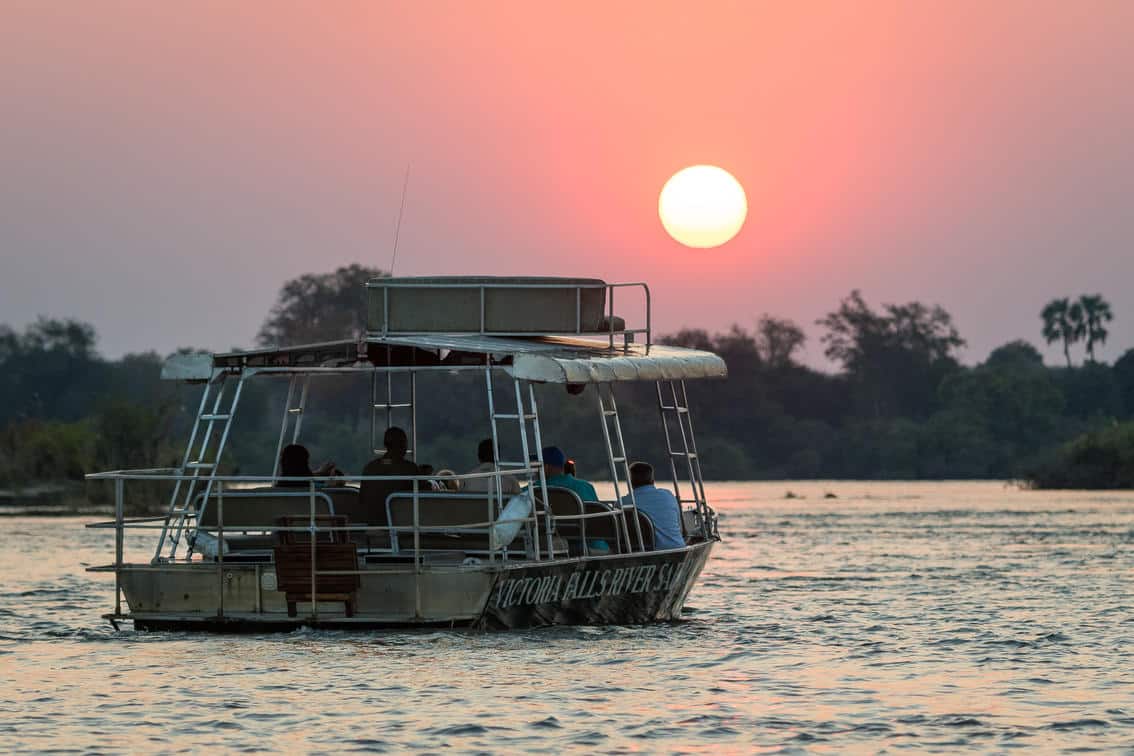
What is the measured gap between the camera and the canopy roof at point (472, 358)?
18.2 m

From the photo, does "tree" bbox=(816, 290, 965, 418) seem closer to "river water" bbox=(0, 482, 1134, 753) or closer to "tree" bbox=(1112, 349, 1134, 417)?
"tree" bbox=(1112, 349, 1134, 417)

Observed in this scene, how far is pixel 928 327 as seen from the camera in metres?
144

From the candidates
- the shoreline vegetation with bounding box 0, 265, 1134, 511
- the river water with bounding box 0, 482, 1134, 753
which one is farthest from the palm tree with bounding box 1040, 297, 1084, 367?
the river water with bounding box 0, 482, 1134, 753

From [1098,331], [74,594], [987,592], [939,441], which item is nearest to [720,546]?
[987,592]

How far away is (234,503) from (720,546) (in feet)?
78.9

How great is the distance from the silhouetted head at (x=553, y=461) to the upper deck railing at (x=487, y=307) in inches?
52.8

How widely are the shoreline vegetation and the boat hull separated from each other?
50.6 metres

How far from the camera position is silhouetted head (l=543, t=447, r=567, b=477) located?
771 inches

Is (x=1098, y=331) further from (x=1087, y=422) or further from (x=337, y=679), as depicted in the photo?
(x=337, y=679)

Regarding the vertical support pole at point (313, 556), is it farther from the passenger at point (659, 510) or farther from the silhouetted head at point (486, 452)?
the passenger at point (659, 510)

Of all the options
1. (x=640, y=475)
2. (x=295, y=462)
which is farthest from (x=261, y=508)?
(x=640, y=475)

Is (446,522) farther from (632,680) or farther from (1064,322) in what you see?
(1064,322)

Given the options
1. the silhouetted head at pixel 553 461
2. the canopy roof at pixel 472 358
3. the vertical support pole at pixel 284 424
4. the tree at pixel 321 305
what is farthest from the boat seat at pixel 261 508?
the tree at pixel 321 305

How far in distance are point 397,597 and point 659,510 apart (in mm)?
3915
